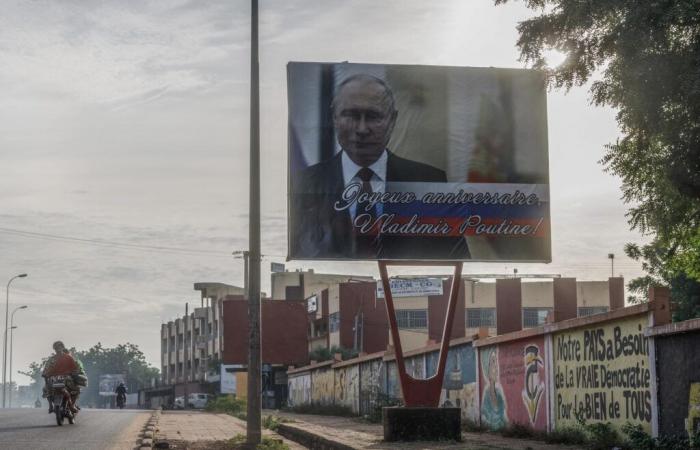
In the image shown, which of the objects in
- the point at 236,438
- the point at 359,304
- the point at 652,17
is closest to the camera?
the point at 652,17

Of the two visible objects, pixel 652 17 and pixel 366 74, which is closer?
pixel 652 17

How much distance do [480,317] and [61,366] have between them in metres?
57.3

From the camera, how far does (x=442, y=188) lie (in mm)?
19859

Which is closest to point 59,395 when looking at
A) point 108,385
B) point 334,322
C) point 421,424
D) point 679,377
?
point 421,424

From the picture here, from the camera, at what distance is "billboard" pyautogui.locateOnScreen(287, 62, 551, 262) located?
19.7 m

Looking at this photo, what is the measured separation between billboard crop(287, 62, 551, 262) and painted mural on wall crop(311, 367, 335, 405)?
23.7 meters

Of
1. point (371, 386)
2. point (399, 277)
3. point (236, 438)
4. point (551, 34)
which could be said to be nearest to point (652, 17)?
point (551, 34)

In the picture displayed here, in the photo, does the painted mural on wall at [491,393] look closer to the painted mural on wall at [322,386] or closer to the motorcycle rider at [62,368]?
the motorcycle rider at [62,368]

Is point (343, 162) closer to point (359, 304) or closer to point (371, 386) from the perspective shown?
point (371, 386)

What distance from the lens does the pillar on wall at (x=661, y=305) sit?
15.0 metres

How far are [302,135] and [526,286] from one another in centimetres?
5911

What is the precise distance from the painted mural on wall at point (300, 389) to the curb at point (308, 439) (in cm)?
2580

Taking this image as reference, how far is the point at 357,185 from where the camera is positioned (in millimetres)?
19734

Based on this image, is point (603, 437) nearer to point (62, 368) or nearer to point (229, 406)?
point (62, 368)
